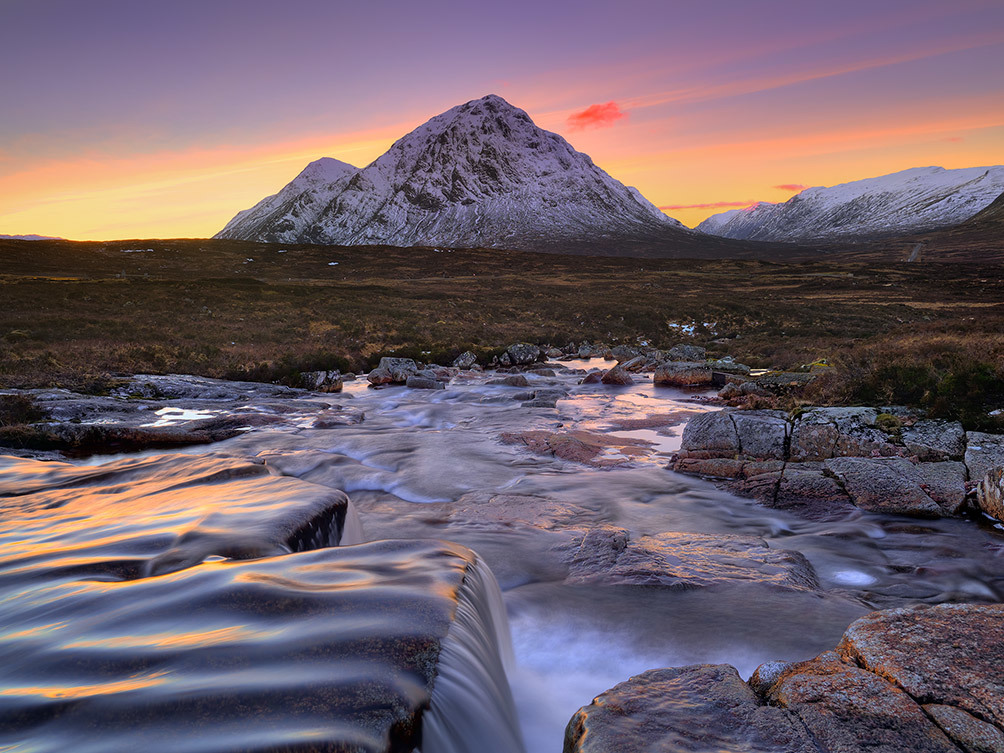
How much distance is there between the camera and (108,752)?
289cm

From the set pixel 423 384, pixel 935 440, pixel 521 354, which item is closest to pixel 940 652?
pixel 935 440

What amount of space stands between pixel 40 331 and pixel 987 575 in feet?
113

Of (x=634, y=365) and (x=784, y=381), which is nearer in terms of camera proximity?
(x=784, y=381)

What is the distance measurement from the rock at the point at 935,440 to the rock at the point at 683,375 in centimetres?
1062

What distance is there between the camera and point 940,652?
3723 millimetres

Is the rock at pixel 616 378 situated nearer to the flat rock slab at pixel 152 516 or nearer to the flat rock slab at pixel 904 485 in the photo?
the flat rock slab at pixel 904 485

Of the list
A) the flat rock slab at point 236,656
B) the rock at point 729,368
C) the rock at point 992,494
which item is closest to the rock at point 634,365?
the rock at point 729,368

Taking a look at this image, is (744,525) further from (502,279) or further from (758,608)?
(502,279)

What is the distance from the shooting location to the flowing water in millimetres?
4180

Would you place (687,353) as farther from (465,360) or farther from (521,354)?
(465,360)

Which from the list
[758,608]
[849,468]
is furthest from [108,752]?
[849,468]

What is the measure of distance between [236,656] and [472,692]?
1.65m

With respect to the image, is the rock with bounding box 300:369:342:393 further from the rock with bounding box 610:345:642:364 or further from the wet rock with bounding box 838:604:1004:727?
the wet rock with bounding box 838:604:1004:727

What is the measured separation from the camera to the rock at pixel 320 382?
2167 centimetres
